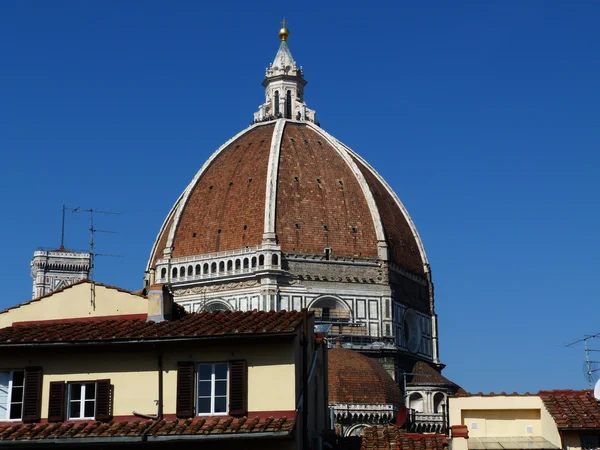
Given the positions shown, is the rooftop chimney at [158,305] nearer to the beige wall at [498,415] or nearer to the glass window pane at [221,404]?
the glass window pane at [221,404]

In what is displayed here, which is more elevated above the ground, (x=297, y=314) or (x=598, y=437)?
(x=297, y=314)

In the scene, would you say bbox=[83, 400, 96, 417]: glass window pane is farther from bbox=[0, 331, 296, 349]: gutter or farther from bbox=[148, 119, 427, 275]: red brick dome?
bbox=[148, 119, 427, 275]: red brick dome

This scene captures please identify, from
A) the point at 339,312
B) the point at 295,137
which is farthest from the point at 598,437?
the point at 295,137

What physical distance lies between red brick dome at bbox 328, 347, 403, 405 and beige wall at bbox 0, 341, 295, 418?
119ft

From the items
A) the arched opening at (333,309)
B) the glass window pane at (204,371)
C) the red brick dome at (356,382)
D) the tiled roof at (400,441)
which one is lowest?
the tiled roof at (400,441)

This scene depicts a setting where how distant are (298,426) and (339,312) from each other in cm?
5031

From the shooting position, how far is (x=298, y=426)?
16.5m

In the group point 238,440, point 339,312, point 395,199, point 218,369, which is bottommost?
point 238,440

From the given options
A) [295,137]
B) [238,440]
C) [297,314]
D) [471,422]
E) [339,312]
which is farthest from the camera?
[295,137]

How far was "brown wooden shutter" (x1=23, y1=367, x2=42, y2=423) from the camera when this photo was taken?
661 inches

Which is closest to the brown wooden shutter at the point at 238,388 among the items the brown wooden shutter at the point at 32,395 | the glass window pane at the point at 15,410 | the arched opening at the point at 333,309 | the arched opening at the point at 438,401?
the brown wooden shutter at the point at 32,395

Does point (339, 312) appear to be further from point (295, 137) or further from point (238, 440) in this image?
point (238, 440)

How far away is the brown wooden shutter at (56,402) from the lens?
16.7 meters

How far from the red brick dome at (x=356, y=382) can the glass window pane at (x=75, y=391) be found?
1421 inches
